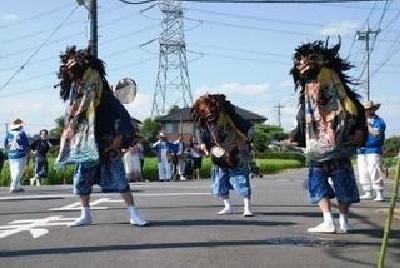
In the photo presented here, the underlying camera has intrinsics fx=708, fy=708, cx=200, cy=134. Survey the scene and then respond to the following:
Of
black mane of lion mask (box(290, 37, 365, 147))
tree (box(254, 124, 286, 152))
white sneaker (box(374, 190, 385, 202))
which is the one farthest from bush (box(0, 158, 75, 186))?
tree (box(254, 124, 286, 152))

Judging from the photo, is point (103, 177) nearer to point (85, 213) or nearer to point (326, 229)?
point (85, 213)

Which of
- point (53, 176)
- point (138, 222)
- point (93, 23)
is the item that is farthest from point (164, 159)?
point (138, 222)

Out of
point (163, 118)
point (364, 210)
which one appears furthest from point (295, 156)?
point (364, 210)

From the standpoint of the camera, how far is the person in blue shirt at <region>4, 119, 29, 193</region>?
57.1 feet

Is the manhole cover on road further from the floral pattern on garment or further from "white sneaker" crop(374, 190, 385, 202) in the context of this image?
"white sneaker" crop(374, 190, 385, 202)

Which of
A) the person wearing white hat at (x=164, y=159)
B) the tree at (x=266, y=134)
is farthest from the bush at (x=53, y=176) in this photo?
the tree at (x=266, y=134)

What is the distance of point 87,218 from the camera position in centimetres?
906

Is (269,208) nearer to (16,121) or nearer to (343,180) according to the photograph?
(343,180)

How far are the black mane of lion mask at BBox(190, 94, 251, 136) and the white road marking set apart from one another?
2.33 meters

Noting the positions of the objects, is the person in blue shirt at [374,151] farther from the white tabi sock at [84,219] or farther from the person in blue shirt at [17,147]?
the person in blue shirt at [17,147]

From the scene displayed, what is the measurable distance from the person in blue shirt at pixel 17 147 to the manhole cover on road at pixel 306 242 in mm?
10935

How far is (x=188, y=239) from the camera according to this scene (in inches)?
301

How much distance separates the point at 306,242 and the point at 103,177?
2765mm

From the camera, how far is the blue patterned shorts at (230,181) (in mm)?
10195
